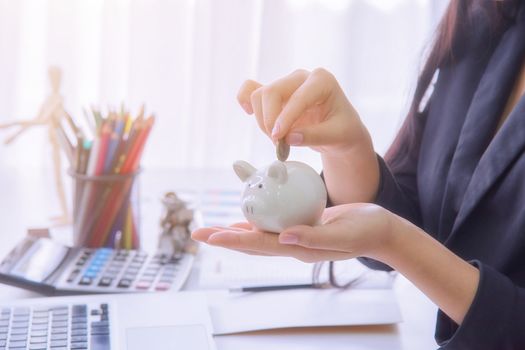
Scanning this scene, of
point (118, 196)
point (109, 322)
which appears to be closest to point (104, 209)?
point (118, 196)

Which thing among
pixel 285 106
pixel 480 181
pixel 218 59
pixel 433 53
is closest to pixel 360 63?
pixel 218 59

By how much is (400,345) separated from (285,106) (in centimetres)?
31

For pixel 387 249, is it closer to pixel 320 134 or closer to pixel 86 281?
pixel 320 134

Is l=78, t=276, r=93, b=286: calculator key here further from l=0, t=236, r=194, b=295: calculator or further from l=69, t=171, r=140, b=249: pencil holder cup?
l=69, t=171, r=140, b=249: pencil holder cup

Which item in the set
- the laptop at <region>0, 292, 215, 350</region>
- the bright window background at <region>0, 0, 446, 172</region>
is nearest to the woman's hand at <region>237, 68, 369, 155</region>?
the laptop at <region>0, 292, 215, 350</region>

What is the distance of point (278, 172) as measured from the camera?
24.0 inches

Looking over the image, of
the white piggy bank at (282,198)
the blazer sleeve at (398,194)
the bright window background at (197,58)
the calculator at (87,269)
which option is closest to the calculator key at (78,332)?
the calculator at (87,269)

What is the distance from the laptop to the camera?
697mm

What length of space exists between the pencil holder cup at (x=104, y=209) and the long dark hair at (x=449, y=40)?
362 mm

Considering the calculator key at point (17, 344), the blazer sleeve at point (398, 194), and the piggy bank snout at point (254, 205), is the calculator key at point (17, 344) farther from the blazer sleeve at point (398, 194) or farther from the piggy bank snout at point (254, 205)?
the blazer sleeve at point (398, 194)

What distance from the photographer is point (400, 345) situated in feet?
2.47

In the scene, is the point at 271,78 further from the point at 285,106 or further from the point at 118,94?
the point at 285,106

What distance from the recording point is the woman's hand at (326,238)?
0.56 metres

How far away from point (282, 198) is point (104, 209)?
1.36 ft
